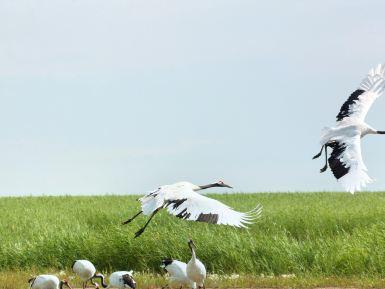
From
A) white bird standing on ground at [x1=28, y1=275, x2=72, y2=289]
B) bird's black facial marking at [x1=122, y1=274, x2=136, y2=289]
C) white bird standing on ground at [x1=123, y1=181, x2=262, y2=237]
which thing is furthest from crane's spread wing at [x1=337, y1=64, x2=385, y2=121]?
white bird standing on ground at [x1=28, y1=275, x2=72, y2=289]

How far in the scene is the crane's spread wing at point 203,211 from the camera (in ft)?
38.2

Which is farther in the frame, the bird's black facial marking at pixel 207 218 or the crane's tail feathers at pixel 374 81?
the crane's tail feathers at pixel 374 81

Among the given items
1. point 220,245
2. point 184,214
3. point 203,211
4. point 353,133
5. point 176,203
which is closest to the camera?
point 203,211

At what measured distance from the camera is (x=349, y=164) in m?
13.0

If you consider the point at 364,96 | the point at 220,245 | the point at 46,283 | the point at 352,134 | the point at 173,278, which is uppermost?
the point at 364,96

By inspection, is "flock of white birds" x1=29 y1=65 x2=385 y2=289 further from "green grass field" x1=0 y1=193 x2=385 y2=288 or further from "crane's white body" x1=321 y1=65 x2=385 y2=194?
"green grass field" x1=0 y1=193 x2=385 y2=288

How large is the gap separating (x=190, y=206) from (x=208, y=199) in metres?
0.28

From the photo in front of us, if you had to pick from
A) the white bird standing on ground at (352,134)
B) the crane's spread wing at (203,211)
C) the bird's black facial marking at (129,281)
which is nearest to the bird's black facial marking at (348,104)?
the white bird standing on ground at (352,134)

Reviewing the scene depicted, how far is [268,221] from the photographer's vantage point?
926 inches

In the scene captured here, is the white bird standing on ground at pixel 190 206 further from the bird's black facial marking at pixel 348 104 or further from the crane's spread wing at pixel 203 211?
the bird's black facial marking at pixel 348 104

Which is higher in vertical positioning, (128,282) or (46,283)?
(46,283)

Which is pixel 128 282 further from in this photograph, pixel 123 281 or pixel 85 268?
pixel 85 268

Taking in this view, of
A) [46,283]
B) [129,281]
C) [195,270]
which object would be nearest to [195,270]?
[195,270]

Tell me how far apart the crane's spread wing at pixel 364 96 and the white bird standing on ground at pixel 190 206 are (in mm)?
3930
